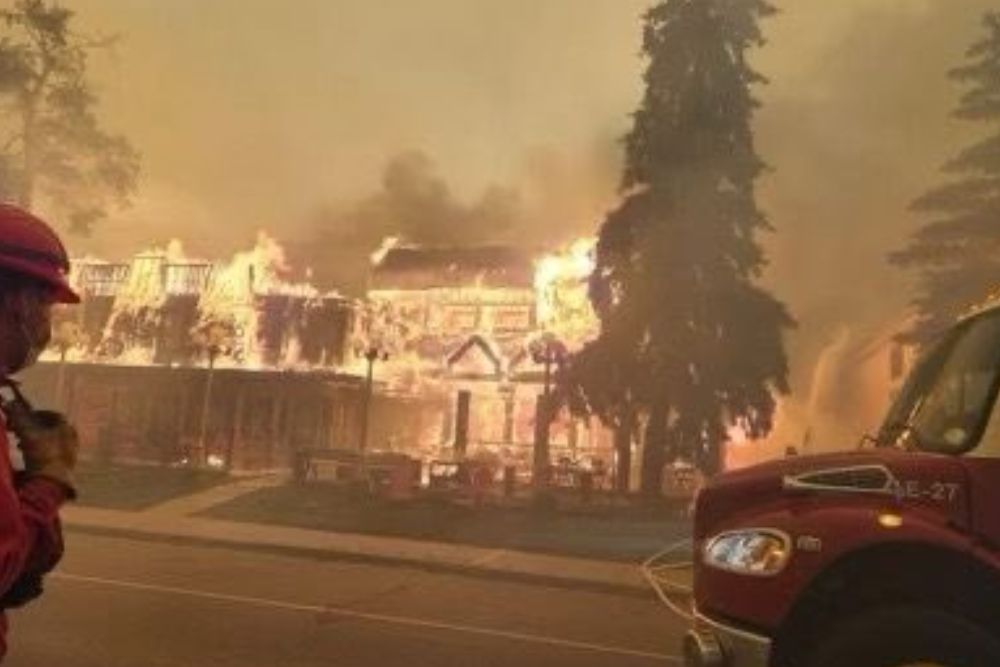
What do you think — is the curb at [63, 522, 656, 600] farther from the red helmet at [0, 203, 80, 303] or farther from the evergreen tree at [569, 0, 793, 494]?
the evergreen tree at [569, 0, 793, 494]

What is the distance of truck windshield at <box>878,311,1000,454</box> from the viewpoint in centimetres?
362

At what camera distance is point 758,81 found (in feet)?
78.5

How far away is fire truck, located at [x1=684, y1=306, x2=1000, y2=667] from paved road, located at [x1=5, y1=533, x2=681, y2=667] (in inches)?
124

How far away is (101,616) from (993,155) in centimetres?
2239

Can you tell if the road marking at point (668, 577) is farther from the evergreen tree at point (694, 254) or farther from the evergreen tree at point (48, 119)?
the evergreen tree at point (48, 119)

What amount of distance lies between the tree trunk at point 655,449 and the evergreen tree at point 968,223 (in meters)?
5.98

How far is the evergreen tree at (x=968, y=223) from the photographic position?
24891 millimetres

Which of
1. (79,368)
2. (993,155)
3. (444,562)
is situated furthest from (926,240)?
(79,368)

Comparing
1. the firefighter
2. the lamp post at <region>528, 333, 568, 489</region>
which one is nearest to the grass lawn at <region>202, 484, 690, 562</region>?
the lamp post at <region>528, 333, 568, 489</region>

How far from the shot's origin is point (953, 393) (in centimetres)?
388

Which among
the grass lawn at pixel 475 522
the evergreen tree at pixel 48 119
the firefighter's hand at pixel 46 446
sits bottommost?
the grass lawn at pixel 475 522

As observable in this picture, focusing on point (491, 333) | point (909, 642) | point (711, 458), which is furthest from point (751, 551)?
point (491, 333)

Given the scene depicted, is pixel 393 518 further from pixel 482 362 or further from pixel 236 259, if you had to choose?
pixel 236 259

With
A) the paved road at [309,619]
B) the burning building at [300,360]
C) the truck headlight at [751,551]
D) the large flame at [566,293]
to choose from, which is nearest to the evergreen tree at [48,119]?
the burning building at [300,360]
